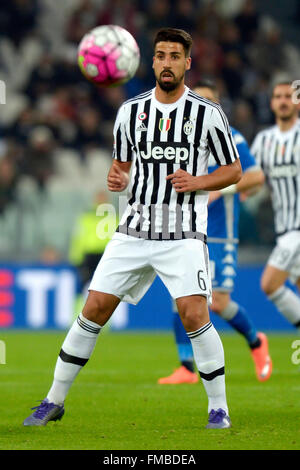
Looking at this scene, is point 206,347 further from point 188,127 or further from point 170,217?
point 188,127

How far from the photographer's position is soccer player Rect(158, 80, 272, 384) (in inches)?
294

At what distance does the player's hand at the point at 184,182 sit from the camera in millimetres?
5086

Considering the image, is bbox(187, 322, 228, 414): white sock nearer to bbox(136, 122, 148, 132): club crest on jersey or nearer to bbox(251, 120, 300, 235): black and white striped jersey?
bbox(136, 122, 148, 132): club crest on jersey

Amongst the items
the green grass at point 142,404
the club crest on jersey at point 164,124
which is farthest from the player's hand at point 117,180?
the green grass at point 142,404

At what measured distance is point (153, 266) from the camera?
521 centimetres

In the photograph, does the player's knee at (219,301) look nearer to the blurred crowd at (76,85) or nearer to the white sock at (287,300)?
the white sock at (287,300)

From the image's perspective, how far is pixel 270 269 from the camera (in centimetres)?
890

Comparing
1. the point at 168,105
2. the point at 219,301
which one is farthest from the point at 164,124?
the point at 219,301

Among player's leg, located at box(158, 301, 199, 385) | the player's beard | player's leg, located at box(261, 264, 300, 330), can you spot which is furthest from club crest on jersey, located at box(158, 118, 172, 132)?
player's leg, located at box(261, 264, 300, 330)

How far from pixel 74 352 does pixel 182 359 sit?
2315 mm
